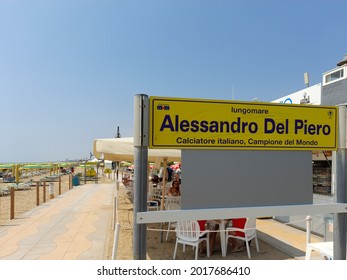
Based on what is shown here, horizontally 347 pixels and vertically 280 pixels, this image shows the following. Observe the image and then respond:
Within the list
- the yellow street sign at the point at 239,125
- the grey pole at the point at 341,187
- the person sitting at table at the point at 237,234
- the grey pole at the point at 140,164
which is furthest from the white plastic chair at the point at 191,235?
the yellow street sign at the point at 239,125

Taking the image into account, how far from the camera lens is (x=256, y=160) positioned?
114 inches

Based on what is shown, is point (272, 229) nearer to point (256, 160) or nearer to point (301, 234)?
point (301, 234)

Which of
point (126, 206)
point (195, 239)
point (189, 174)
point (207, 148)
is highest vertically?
point (207, 148)

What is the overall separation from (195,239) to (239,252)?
4.01 feet

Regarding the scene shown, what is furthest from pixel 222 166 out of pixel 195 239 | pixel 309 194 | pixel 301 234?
pixel 301 234

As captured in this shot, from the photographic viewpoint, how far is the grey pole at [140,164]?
262cm

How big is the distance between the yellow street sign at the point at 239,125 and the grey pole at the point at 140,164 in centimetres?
7

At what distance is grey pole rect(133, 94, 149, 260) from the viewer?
2621 mm

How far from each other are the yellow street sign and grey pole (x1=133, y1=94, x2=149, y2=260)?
2.8 inches

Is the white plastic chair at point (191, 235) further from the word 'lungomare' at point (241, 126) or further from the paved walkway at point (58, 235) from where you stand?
the word 'lungomare' at point (241, 126)

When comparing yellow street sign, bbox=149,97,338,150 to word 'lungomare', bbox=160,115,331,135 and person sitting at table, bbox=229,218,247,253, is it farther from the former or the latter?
person sitting at table, bbox=229,218,247,253

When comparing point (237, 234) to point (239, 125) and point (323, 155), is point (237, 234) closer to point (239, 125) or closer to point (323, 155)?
point (323, 155)

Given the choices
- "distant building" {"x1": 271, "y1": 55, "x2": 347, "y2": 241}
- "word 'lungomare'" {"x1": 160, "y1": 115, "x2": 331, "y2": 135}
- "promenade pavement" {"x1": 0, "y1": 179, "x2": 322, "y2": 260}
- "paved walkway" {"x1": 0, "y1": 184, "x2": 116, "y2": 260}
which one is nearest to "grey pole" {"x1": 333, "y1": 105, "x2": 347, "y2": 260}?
"word 'lungomare'" {"x1": 160, "y1": 115, "x2": 331, "y2": 135}

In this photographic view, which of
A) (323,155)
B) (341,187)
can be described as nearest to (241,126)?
(341,187)
